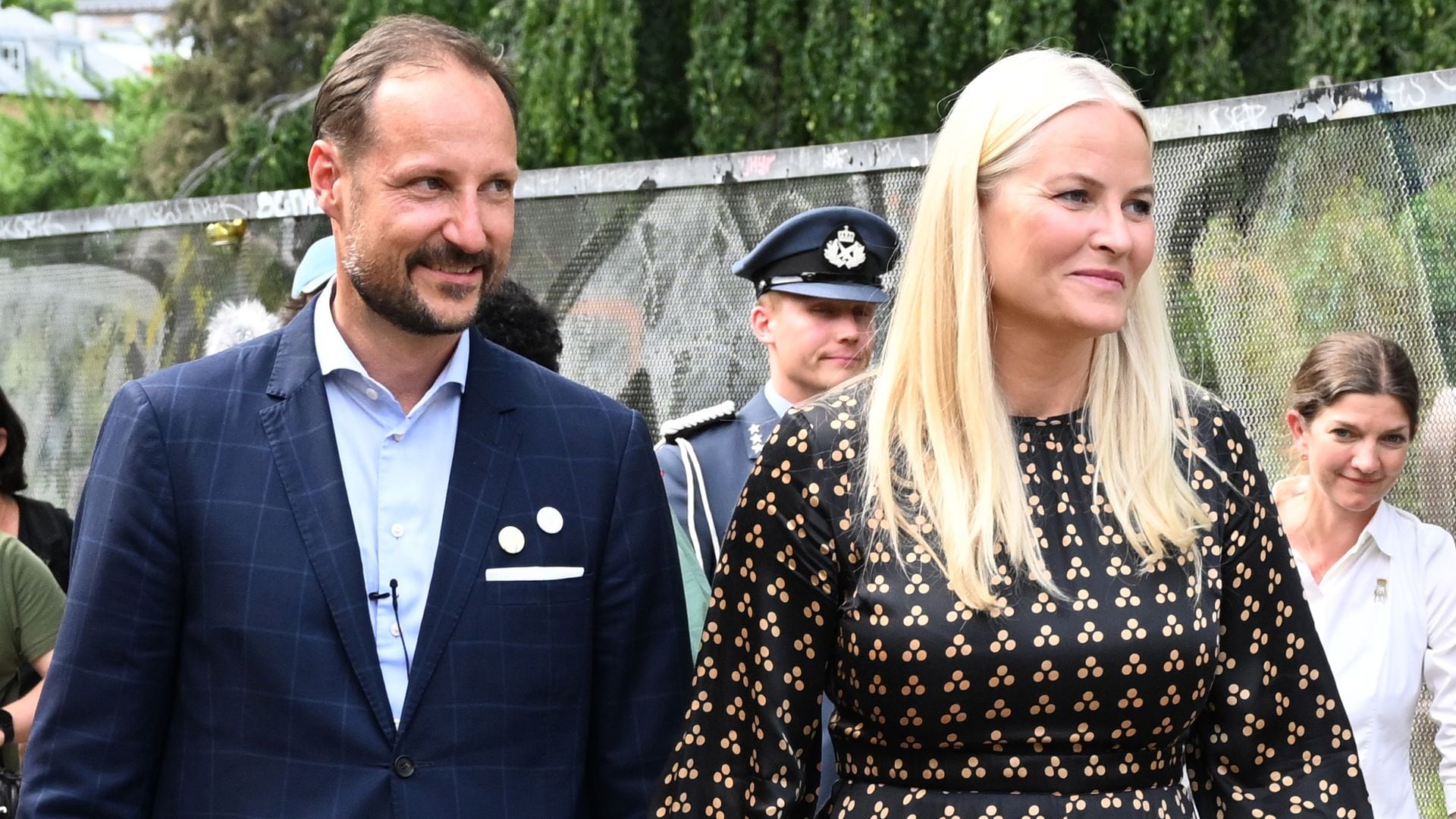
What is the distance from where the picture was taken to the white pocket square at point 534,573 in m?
2.62

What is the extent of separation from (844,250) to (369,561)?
7.41ft

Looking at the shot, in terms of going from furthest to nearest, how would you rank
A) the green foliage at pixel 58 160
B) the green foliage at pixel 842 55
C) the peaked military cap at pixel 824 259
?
the green foliage at pixel 58 160
the green foliage at pixel 842 55
the peaked military cap at pixel 824 259

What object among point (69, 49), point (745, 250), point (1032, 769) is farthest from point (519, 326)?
point (69, 49)

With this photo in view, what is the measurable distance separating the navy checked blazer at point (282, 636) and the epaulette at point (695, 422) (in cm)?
155

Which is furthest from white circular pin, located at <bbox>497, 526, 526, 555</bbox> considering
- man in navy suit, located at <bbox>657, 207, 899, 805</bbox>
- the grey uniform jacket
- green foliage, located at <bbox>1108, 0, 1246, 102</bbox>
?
green foliage, located at <bbox>1108, 0, 1246, 102</bbox>

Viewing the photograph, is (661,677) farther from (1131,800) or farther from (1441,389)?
(1441,389)

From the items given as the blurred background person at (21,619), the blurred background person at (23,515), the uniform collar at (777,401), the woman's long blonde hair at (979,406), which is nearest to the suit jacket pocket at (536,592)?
the woman's long blonde hair at (979,406)

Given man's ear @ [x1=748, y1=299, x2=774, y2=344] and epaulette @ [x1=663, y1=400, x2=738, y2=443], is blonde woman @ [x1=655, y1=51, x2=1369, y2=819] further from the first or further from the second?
man's ear @ [x1=748, y1=299, x2=774, y2=344]

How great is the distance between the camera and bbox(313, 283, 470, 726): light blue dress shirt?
2570mm

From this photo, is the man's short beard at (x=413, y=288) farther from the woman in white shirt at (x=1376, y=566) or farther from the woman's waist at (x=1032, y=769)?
the woman in white shirt at (x=1376, y=566)

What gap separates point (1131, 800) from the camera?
2.54m

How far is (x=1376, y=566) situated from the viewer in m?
4.48

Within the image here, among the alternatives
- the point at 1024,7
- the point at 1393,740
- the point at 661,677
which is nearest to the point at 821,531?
the point at 661,677

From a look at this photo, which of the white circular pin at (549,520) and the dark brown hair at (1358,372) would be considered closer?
the white circular pin at (549,520)
